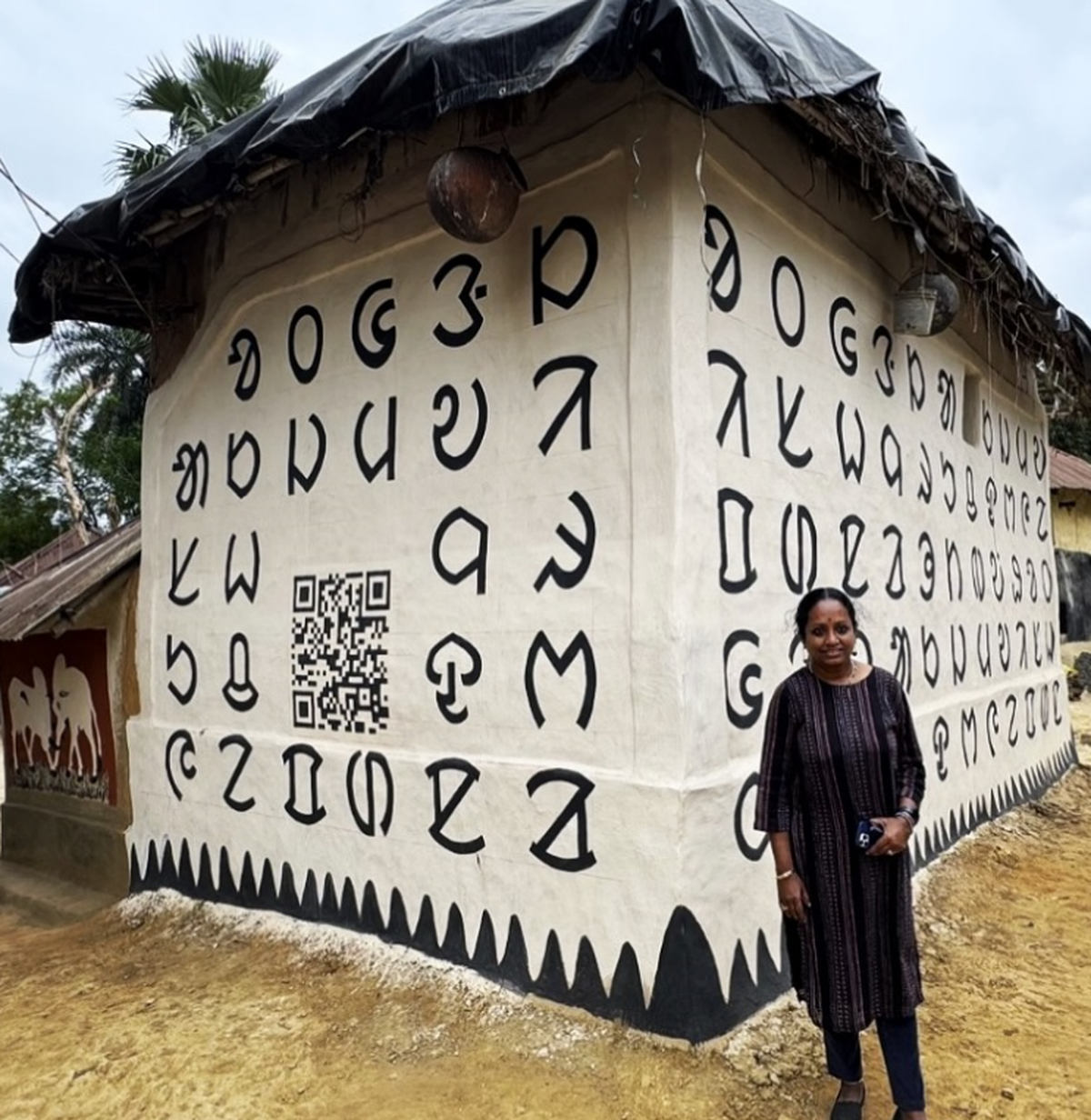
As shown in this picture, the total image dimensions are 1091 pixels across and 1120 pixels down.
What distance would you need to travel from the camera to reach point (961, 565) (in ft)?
20.0

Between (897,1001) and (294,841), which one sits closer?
(897,1001)

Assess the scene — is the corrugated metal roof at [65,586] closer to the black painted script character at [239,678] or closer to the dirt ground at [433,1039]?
the black painted script character at [239,678]

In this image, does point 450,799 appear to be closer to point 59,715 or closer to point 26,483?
point 59,715

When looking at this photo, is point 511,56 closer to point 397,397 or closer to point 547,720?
point 397,397

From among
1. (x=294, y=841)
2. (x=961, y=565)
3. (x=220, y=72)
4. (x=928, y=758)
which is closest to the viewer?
(x=294, y=841)

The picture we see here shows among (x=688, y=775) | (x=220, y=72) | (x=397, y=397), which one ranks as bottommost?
(x=688, y=775)

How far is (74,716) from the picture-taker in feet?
20.7

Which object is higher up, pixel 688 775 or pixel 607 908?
pixel 688 775

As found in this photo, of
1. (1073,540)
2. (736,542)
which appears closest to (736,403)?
(736,542)

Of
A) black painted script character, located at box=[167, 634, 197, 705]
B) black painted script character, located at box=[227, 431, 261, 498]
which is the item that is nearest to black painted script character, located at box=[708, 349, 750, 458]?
black painted script character, located at box=[227, 431, 261, 498]

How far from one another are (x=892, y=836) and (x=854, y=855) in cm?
14

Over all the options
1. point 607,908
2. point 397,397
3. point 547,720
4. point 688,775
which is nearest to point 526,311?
point 397,397

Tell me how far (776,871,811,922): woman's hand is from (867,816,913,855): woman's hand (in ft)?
0.77

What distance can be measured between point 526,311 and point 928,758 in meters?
3.51
